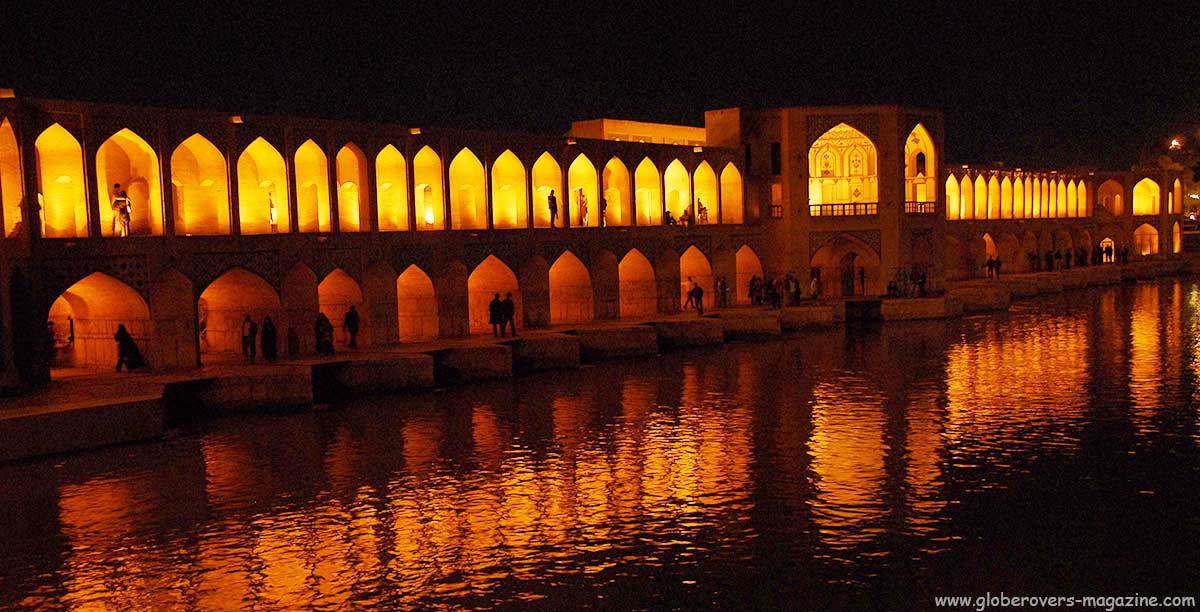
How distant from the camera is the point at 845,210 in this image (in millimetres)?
30062

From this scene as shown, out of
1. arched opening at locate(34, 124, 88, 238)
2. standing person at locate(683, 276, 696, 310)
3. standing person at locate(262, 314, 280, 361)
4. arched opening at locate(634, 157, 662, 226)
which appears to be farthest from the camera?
arched opening at locate(634, 157, 662, 226)

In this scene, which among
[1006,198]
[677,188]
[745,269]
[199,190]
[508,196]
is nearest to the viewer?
[199,190]

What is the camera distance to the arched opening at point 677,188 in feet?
92.7

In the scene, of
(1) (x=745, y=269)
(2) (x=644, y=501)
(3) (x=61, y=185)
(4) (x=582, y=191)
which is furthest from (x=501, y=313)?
(2) (x=644, y=501)

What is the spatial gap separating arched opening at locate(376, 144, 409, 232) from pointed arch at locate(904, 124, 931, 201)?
606 inches

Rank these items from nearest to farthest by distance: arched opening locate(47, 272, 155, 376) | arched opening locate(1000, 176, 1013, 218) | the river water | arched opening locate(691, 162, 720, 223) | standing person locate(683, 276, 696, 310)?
the river water → arched opening locate(47, 272, 155, 376) → standing person locate(683, 276, 696, 310) → arched opening locate(691, 162, 720, 223) → arched opening locate(1000, 176, 1013, 218)

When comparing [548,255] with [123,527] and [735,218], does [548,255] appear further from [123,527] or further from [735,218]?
[123,527]

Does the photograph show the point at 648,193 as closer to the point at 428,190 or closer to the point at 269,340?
the point at 428,190

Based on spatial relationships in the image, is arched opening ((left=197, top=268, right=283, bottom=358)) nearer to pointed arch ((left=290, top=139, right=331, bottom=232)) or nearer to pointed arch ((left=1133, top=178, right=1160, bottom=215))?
pointed arch ((left=290, top=139, right=331, bottom=232))

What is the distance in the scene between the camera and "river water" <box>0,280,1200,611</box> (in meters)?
8.05

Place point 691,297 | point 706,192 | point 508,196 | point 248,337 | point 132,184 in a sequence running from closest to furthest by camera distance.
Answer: point 248,337, point 132,184, point 508,196, point 691,297, point 706,192

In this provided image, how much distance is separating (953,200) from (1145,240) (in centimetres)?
1568

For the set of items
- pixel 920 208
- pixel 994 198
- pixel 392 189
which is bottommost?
pixel 920 208

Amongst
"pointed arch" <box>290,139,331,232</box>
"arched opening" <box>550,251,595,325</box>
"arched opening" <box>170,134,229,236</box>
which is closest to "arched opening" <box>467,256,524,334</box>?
"arched opening" <box>550,251,595,325</box>
